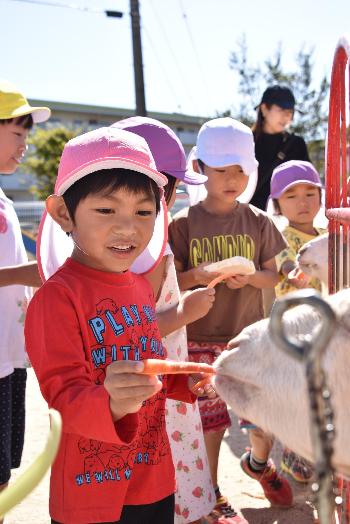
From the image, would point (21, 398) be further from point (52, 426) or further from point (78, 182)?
point (52, 426)

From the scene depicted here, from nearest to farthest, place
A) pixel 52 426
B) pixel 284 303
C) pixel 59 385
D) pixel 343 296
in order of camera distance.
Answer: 1. pixel 284 303
2. pixel 52 426
3. pixel 343 296
4. pixel 59 385

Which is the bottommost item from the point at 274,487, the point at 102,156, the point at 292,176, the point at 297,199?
the point at 274,487

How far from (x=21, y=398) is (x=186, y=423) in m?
0.67

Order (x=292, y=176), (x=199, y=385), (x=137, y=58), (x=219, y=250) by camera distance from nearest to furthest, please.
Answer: (x=199, y=385), (x=219, y=250), (x=292, y=176), (x=137, y=58)

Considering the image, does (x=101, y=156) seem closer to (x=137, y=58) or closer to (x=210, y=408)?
(x=210, y=408)

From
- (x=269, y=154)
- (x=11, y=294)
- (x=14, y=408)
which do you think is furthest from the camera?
(x=269, y=154)

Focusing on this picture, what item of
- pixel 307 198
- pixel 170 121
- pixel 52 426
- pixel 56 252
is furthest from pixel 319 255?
pixel 170 121

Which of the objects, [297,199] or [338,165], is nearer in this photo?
[338,165]

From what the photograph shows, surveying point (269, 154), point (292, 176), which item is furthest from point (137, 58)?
point (292, 176)

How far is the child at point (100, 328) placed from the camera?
4.33 ft

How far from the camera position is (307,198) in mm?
3439

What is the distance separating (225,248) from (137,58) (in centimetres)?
1145

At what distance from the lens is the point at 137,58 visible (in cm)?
1322

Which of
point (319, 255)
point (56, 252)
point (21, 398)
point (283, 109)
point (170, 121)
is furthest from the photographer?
point (170, 121)
